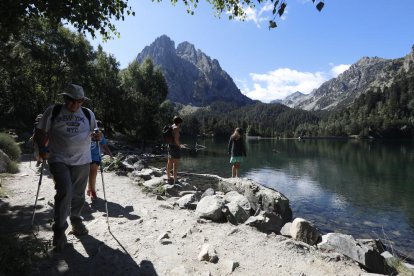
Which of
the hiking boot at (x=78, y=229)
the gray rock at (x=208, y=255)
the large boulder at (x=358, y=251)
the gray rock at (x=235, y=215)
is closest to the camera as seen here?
the gray rock at (x=208, y=255)

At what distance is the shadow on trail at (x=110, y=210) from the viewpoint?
28.7 ft

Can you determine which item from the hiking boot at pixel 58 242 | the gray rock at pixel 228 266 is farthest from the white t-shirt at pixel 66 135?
the gray rock at pixel 228 266

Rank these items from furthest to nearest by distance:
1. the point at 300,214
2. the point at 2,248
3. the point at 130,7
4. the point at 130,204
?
1. the point at 300,214
2. the point at 130,204
3. the point at 130,7
4. the point at 2,248

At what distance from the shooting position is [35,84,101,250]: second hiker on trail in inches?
226

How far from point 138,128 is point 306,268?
55966 mm

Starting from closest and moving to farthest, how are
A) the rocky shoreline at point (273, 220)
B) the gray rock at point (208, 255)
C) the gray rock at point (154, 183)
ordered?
the gray rock at point (208, 255), the rocky shoreline at point (273, 220), the gray rock at point (154, 183)

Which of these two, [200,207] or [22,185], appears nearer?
[200,207]

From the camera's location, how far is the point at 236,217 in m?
8.86

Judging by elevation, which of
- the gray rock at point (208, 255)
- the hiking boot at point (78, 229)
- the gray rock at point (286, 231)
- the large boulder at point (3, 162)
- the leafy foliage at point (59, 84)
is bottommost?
the gray rock at point (286, 231)

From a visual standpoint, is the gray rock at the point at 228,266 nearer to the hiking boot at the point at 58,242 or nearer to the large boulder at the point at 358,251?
the large boulder at the point at 358,251

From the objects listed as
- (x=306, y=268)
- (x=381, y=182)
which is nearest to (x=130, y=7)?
(x=306, y=268)

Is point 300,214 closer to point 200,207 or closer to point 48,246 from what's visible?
point 200,207

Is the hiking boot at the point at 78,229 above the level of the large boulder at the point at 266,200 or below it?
above

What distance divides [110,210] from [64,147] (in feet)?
13.2
